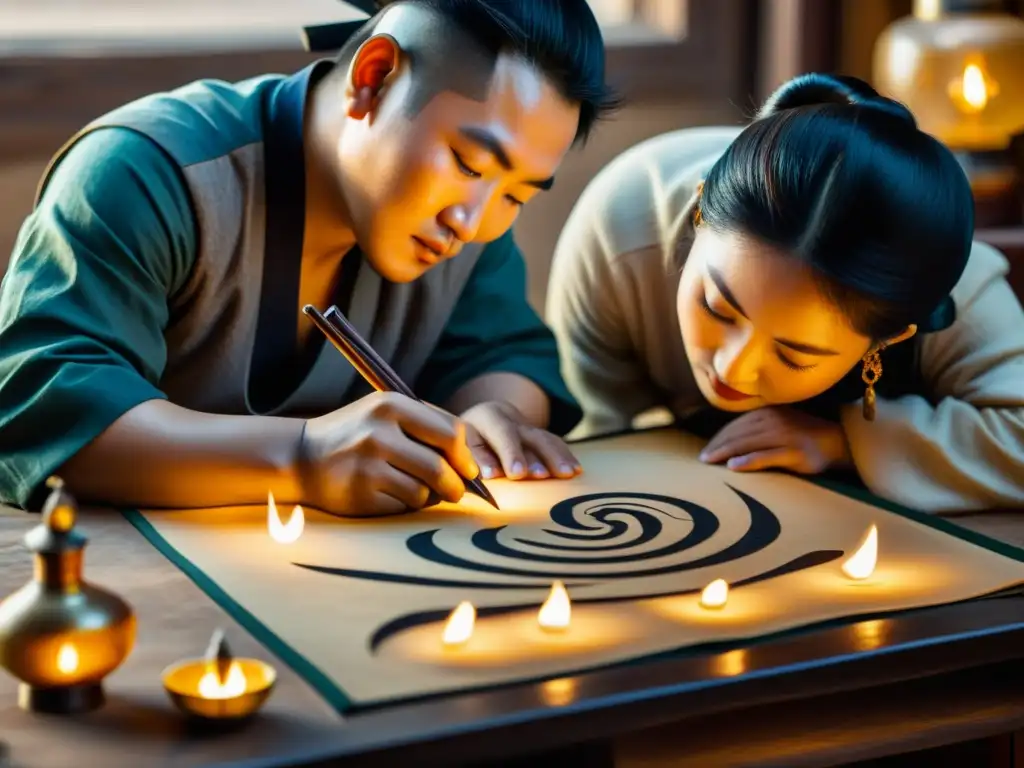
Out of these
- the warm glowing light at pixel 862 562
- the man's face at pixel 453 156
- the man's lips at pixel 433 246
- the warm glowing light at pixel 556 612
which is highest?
the man's face at pixel 453 156

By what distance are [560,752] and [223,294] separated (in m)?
0.50

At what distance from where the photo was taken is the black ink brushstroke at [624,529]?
0.86 meters

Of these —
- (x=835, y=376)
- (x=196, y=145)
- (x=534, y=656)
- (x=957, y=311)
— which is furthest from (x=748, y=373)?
(x=196, y=145)

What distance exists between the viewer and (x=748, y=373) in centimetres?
96

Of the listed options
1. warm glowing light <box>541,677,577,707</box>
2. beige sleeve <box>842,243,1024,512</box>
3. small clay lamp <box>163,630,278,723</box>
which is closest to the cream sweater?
beige sleeve <box>842,243,1024,512</box>

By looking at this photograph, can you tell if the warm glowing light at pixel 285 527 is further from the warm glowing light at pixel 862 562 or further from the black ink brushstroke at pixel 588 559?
the warm glowing light at pixel 862 562

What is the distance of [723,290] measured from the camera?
94 centimetres

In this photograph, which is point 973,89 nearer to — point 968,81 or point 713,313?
point 968,81

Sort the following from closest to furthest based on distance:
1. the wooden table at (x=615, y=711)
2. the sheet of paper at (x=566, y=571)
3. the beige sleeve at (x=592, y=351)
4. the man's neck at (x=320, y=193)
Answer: the wooden table at (x=615, y=711) < the sheet of paper at (x=566, y=571) < the man's neck at (x=320, y=193) < the beige sleeve at (x=592, y=351)

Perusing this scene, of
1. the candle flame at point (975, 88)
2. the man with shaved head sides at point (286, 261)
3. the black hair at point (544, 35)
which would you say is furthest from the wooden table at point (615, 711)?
the candle flame at point (975, 88)

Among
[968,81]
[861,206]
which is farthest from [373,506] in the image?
[968,81]

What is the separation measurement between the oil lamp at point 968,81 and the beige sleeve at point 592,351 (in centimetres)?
51

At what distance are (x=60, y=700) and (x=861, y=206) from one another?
557 mm

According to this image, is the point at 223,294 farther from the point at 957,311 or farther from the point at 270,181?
the point at 957,311
